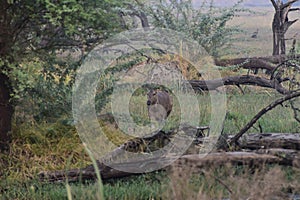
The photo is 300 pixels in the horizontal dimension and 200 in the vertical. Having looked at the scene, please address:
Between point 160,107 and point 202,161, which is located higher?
point 160,107

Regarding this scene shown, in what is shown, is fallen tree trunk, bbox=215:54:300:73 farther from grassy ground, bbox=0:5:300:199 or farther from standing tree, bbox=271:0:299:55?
grassy ground, bbox=0:5:300:199

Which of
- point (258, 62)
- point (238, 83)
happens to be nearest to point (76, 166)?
point (238, 83)

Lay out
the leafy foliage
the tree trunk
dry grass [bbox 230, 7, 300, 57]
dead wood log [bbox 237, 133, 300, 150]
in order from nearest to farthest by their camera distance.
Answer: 1. dead wood log [bbox 237, 133, 300, 150]
2. the tree trunk
3. the leafy foliage
4. dry grass [bbox 230, 7, 300, 57]

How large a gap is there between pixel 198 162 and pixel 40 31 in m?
1.88

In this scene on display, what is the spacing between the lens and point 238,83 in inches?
218

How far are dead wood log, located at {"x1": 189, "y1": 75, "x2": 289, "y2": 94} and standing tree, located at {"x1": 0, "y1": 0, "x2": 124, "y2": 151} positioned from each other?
1690 millimetres

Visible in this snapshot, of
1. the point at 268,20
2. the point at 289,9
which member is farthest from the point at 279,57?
the point at 268,20

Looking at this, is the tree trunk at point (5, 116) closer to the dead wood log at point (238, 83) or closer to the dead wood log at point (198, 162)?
the dead wood log at point (198, 162)

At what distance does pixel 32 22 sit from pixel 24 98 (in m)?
0.75

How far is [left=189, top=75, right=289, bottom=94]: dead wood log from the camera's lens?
17.4ft

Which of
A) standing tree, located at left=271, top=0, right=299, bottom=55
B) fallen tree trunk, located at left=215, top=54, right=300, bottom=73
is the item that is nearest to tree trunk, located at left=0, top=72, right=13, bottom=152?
fallen tree trunk, located at left=215, top=54, right=300, bottom=73

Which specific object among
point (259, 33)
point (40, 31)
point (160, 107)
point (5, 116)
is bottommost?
point (160, 107)

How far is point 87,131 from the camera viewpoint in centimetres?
474

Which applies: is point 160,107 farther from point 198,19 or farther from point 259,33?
point 259,33
